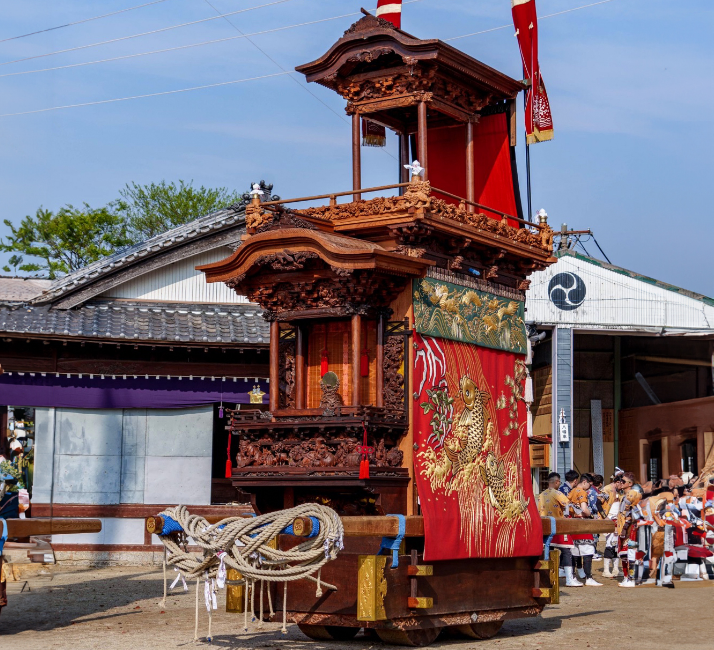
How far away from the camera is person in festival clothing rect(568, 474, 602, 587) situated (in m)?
19.5

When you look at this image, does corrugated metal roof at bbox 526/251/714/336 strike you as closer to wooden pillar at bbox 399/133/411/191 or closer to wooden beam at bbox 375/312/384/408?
wooden pillar at bbox 399/133/411/191

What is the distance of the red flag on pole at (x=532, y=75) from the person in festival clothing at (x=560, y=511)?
22.8 feet

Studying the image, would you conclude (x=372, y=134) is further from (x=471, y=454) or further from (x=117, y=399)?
(x=117, y=399)

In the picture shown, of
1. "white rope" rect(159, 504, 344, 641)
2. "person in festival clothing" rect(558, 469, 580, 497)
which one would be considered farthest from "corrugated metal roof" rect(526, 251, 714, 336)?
"white rope" rect(159, 504, 344, 641)

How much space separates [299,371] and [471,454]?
2.14 m

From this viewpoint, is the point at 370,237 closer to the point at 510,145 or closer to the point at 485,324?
the point at 485,324

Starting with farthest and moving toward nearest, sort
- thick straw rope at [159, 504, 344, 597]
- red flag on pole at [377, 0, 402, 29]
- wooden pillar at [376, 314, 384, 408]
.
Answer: red flag on pole at [377, 0, 402, 29] → wooden pillar at [376, 314, 384, 408] → thick straw rope at [159, 504, 344, 597]

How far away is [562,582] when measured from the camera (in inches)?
781

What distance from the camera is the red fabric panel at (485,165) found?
543 inches

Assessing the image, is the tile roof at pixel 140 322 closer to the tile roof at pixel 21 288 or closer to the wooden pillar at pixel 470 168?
the tile roof at pixel 21 288

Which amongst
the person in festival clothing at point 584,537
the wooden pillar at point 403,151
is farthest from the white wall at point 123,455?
the wooden pillar at point 403,151

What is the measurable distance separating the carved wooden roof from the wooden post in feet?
8.58

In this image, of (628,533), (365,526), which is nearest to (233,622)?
(365,526)

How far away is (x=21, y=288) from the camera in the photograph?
25406 mm
